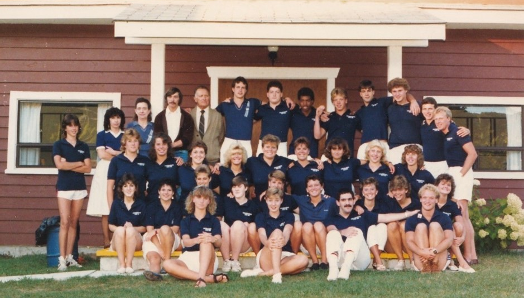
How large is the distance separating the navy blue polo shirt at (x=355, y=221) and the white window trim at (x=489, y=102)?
327 centimetres

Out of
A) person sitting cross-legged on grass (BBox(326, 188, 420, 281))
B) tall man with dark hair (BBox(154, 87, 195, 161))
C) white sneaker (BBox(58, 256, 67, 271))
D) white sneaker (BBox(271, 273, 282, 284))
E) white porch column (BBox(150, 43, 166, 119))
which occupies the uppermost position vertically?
white porch column (BBox(150, 43, 166, 119))

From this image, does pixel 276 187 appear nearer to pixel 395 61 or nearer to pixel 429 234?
pixel 429 234

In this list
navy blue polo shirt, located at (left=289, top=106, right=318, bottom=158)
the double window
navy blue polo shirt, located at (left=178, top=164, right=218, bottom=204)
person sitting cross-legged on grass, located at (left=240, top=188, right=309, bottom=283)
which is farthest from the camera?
the double window

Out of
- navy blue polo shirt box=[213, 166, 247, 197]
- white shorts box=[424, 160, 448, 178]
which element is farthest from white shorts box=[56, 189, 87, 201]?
white shorts box=[424, 160, 448, 178]

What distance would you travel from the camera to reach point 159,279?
22.3ft

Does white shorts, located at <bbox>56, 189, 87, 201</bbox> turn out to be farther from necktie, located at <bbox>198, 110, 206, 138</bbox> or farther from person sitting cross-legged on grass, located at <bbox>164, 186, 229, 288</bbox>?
person sitting cross-legged on grass, located at <bbox>164, 186, 229, 288</bbox>

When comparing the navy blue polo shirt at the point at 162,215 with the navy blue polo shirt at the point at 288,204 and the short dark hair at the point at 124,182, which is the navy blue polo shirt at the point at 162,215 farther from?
the navy blue polo shirt at the point at 288,204

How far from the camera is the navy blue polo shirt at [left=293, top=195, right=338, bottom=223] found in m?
7.44

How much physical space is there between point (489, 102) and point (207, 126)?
4301 mm

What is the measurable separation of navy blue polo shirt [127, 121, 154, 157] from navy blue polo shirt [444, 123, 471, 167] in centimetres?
334

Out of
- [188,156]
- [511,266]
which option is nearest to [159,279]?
[188,156]

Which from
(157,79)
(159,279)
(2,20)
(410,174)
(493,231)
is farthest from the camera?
(2,20)

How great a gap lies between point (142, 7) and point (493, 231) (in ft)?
17.9

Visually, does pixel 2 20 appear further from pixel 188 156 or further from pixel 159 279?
pixel 159 279
